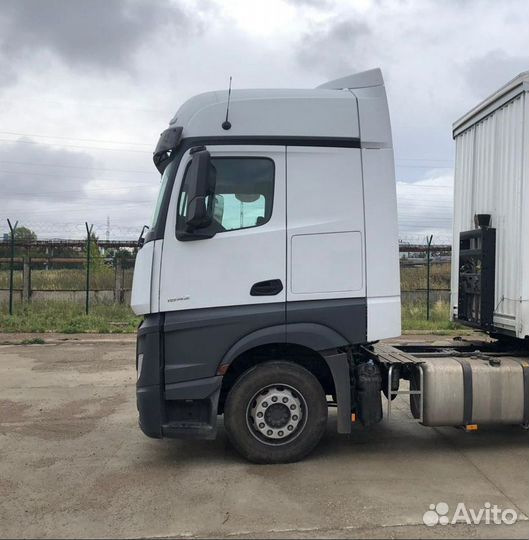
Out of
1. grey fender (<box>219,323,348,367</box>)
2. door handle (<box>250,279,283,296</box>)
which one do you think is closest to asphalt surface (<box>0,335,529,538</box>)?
grey fender (<box>219,323,348,367</box>)

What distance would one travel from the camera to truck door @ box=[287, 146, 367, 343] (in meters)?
4.71

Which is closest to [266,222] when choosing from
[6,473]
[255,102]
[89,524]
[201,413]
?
[255,102]

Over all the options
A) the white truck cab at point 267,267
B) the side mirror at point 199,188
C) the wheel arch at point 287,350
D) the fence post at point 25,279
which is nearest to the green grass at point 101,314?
the fence post at point 25,279

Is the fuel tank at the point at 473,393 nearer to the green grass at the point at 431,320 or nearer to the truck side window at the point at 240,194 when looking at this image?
the truck side window at the point at 240,194

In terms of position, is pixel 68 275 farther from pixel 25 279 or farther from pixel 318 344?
pixel 318 344

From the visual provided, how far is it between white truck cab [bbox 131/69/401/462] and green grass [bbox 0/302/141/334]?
9329 millimetres

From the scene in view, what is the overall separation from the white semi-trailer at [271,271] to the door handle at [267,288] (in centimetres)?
1

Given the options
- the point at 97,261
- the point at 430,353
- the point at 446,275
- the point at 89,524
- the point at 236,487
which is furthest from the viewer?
the point at 97,261

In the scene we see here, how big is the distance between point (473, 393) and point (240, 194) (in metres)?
2.83

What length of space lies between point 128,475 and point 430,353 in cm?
324

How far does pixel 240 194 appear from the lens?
473 cm

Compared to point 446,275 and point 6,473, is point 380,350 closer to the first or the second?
point 6,473

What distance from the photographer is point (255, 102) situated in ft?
15.7

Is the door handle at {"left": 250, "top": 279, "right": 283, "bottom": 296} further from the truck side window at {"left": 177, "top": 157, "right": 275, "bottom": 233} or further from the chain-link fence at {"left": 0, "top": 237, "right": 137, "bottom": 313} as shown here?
the chain-link fence at {"left": 0, "top": 237, "right": 137, "bottom": 313}
